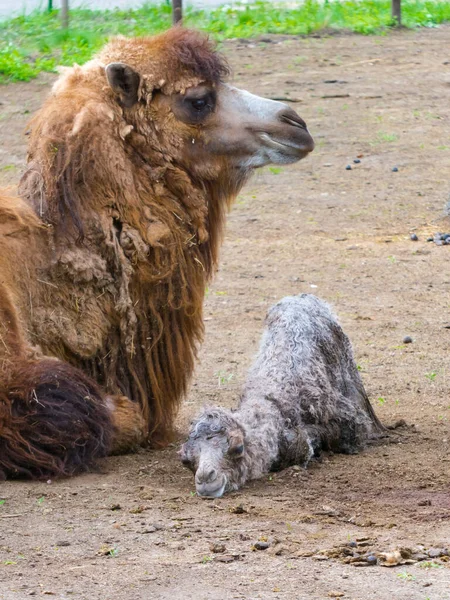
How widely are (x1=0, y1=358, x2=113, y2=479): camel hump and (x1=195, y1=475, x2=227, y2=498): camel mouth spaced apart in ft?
2.00

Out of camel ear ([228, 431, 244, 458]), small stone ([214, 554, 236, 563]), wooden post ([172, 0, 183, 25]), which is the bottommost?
camel ear ([228, 431, 244, 458])

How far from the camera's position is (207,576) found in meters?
4.07

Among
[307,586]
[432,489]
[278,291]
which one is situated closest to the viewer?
[307,586]

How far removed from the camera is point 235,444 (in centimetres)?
508

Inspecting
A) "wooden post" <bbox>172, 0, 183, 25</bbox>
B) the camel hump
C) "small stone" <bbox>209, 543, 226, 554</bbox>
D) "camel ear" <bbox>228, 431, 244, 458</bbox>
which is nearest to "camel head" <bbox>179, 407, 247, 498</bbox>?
"camel ear" <bbox>228, 431, 244, 458</bbox>

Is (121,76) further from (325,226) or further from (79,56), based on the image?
(79,56)

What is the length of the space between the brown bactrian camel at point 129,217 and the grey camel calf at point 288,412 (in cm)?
47

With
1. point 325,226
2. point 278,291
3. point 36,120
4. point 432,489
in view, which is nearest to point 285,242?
point 325,226

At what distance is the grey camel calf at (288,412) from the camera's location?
512 cm

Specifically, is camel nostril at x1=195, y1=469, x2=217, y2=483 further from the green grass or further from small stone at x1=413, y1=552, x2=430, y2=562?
the green grass

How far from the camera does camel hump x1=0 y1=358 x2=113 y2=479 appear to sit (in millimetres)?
5242

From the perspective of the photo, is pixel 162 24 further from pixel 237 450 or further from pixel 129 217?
pixel 237 450

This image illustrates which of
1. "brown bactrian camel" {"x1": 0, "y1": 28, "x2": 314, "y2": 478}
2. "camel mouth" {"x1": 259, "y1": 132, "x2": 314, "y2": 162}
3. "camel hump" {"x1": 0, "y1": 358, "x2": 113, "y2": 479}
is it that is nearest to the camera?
"camel hump" {"x1": 0, "y1": 358, "x2": 113, "y2": 479}

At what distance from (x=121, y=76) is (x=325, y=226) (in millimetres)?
5499
